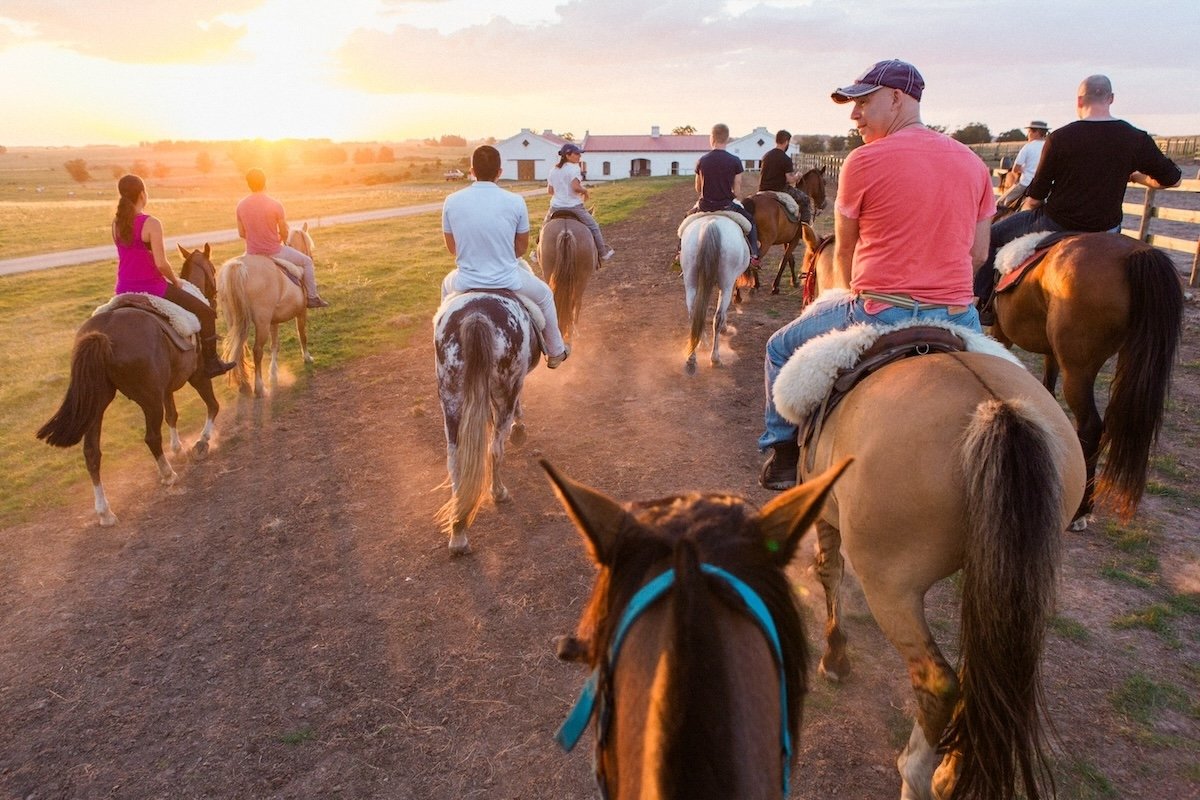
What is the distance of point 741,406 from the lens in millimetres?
8180

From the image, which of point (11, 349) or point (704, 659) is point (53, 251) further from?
point (704, 659)

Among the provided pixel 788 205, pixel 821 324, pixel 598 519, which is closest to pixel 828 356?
pixel 821 324

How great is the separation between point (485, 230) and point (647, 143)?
87.4 metres

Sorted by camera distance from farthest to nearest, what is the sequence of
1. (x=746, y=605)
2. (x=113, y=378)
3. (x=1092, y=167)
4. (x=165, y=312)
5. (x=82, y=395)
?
(x=165, y=312) → (x=113, y=378) → (x=82, y=395) → (x=1092, y=167) → (x=746, y=605)

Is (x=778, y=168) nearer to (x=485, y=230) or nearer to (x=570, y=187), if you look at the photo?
(x=570, y=187)

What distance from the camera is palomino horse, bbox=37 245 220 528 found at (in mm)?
5926

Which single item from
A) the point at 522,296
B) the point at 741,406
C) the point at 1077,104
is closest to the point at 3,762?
the point at 522,296

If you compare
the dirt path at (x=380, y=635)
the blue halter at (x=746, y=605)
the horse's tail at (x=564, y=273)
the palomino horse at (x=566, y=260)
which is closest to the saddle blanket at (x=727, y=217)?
the palomino horse at (x=566, y=260)

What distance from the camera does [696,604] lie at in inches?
45.9

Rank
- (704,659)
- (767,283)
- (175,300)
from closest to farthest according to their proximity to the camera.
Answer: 1. (704,659)
2. (175,300)
3. (767,283)

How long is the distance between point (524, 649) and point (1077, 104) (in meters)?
6.39

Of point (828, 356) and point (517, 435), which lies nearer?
point (828, 356)

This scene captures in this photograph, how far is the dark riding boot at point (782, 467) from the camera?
13.0ft

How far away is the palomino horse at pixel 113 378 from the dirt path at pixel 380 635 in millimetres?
597
